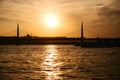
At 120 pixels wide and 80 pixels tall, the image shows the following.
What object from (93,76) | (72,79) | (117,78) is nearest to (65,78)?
(72,79)

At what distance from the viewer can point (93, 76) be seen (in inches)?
1167

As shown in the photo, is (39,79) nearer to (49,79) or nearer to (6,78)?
(49,79)

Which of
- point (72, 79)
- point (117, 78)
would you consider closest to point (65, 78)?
point (72, 79)

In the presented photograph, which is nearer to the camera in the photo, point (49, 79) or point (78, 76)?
point (49, 79)

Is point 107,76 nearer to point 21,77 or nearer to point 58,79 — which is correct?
point 58,79

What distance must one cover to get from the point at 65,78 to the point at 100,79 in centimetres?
327

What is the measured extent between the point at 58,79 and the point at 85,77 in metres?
2.88

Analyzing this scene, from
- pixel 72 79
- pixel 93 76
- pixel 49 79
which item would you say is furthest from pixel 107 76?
pixel 49 79

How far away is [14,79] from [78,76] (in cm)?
637

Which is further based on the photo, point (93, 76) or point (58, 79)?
point (93, 76)

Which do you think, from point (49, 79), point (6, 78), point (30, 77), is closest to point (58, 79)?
point (49, 79)

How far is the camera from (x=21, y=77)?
94.6 feet

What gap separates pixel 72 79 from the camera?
2795 cm

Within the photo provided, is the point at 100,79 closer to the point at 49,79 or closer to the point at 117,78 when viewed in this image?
the point at 117,78
